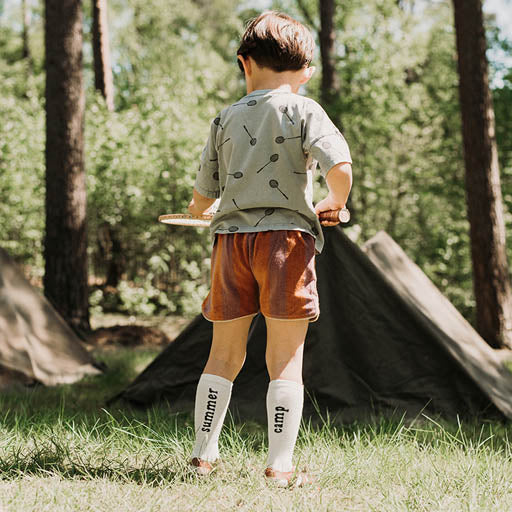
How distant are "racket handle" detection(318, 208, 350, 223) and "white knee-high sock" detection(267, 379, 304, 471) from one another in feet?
1.84

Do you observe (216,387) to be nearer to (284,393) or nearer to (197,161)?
(284,393)

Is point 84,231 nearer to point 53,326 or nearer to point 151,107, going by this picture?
point 53,326

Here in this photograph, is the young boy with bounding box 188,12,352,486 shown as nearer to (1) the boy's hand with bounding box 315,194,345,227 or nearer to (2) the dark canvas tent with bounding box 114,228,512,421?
(1) the boy's hand with bounding box 315,194,345,227

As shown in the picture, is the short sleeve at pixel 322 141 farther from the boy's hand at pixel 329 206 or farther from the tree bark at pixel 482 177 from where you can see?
the tree bark at pixel 482 177

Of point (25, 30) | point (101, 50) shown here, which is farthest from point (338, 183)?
point (25, 30)

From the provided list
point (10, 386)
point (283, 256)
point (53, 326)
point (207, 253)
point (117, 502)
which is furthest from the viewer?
point (207, 253)

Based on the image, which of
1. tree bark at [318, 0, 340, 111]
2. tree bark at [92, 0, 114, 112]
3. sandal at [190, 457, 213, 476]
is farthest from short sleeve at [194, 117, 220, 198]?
tree bark at [318, 0, 340, 111]

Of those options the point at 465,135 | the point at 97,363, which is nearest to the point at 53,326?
the point at 97,363

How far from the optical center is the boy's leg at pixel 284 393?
207 centimetres

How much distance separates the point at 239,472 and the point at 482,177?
5.44m

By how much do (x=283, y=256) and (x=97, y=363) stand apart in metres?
3.08

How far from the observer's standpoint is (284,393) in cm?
207

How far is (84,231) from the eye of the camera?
6.61 meters

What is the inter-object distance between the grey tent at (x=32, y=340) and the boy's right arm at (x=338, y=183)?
2808 millimetres
